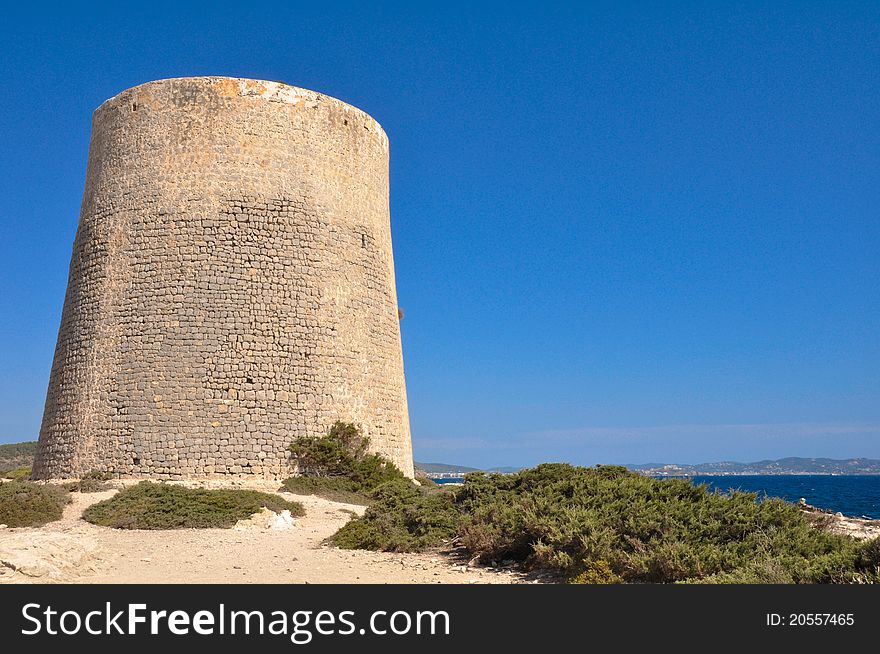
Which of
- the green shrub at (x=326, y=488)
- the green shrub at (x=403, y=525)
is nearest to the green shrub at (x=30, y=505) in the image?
the green shrub at (x=326, y=488)

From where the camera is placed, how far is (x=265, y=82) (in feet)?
58.1

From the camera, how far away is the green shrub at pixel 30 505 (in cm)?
1216

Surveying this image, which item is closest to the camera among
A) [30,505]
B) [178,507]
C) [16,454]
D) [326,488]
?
[178,507]

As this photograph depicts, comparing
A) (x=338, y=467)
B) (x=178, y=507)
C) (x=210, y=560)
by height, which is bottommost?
(x=210, y=560)

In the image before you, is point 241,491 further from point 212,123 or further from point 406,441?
point 212,123

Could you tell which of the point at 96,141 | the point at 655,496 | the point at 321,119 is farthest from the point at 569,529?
the point at 96,141

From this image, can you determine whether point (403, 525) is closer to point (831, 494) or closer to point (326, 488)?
point (326, 488)

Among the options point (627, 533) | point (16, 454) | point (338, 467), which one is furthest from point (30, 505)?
point (16, 454)

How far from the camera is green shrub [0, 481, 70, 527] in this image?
479 inches

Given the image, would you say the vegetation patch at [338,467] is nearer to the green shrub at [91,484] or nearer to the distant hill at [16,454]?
the green shrub at [91,484]

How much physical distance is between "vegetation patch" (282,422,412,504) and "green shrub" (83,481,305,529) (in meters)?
1.81

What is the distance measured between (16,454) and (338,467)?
177 ft

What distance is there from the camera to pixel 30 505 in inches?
494

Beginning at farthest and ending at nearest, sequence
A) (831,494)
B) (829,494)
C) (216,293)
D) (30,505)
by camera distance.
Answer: (829,494) → (831,494) → (216,293) → (30,505)
